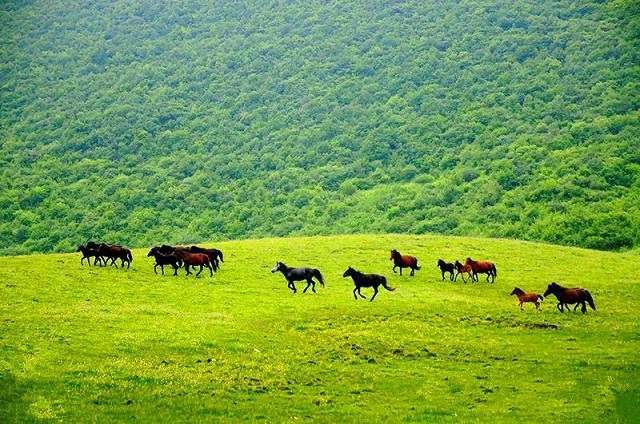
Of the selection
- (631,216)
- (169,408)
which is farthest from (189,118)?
(169,408)

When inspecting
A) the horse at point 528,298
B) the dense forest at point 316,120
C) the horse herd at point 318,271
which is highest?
the dense forest at point 316,120

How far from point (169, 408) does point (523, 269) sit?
28.6 meters

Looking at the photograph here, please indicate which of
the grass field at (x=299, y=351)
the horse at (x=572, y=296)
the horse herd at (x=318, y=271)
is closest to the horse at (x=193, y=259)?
the horse herd at (x=318, y=271)

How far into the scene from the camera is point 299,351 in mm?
25922

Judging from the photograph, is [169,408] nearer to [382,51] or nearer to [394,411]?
[394,411]

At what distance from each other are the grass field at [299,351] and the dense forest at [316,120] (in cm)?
4659

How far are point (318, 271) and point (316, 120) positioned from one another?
100124mm

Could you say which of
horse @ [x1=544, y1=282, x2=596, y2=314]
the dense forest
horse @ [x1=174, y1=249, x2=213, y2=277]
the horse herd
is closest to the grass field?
horse @ [x1=544, y1=282, x2=596, y2=314]

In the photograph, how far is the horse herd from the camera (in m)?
32.2

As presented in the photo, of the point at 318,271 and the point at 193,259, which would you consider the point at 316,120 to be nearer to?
the point at 193,259

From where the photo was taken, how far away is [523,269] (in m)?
43.8

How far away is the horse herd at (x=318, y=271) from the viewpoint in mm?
32250

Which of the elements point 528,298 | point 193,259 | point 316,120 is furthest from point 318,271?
point 316,120

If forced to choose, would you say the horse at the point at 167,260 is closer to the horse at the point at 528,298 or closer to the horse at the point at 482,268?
the horse at the point at 482,268
